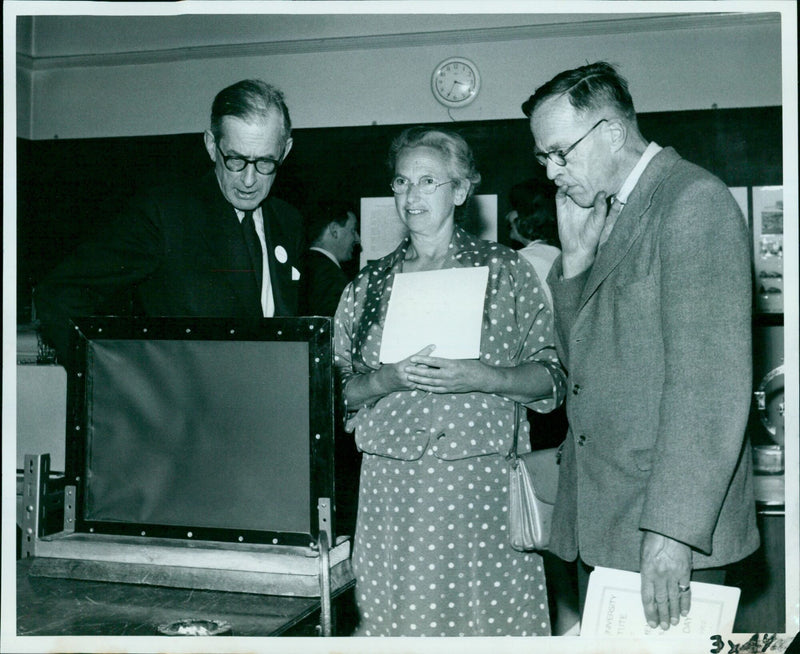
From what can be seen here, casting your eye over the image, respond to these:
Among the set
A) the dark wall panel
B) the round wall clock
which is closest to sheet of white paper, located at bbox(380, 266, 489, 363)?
→ the dark wall panel

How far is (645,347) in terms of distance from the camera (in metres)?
1.28

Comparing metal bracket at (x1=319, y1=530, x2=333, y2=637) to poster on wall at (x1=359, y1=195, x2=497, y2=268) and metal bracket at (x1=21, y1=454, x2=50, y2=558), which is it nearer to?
metal bracket at (x1=21, y1=454, x2=50, y2=558)

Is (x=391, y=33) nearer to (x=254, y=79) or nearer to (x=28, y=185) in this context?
(x=254, y=79)

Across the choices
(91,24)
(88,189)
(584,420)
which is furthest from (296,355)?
(91,24)

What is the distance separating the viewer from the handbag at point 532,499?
156cm

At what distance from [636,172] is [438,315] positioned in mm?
473

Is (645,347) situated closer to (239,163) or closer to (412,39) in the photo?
(239,163)

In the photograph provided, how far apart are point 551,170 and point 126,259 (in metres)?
0.90

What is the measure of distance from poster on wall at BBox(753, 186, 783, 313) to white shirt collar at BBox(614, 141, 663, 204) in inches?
32.2

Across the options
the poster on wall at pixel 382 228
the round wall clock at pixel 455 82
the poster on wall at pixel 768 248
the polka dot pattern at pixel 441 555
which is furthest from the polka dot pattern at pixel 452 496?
the round wall clock at pixel 455 82

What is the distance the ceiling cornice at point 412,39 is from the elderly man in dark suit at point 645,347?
791mm

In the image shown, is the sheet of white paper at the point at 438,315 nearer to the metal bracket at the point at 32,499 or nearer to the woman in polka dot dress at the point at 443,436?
the woman in polka dot dress at the point at 443,436

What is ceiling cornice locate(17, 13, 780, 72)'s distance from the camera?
194 centimetres

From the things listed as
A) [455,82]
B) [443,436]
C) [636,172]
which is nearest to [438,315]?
[443,436]
